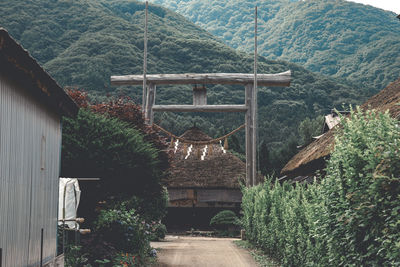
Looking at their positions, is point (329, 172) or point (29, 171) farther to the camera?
point (29, 171)

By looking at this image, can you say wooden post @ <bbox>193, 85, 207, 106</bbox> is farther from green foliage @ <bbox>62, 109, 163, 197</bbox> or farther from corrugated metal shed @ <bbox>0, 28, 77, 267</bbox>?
corrugated metal shed @ <bbox>0, 28, 77, 267</bbox>

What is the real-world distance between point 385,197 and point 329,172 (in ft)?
7.51

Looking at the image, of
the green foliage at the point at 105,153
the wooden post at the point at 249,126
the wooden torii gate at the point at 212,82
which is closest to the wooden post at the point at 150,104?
the wooden torii gate at the point at 212,82

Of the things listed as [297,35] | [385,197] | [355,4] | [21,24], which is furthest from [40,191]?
[355,4]

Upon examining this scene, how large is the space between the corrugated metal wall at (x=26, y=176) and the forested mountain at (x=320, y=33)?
236ft

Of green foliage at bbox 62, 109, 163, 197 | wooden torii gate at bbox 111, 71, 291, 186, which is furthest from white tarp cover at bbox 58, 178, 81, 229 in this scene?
wooden torii gate at bbox 111, 71, 291, 186

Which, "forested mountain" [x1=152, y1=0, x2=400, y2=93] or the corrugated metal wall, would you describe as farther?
"forested mountain" [x1=152, y1=0, x2=400, y2=93]

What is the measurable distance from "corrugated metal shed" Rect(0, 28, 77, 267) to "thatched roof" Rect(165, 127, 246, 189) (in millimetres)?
28813

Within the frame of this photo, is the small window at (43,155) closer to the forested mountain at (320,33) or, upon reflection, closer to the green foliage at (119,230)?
the green foliage at (119,230)

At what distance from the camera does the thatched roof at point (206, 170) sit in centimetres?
4031

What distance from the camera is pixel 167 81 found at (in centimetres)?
2667

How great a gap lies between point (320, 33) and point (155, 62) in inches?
2046

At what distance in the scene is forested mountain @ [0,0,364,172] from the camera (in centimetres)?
6881

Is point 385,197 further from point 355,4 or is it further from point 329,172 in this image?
point 355,4
